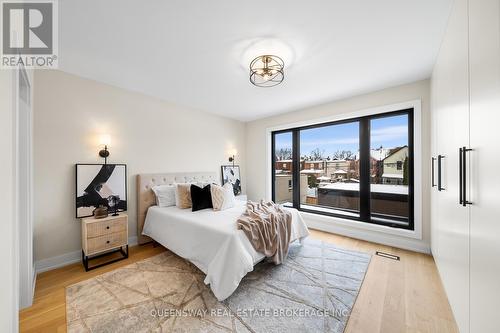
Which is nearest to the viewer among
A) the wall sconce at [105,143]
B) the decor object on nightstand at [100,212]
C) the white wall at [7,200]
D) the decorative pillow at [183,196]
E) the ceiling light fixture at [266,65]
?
the white wall at [7,200]

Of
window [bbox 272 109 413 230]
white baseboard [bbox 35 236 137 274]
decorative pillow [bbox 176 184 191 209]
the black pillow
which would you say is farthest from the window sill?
white baseboard [bbox 35 236 137 274]

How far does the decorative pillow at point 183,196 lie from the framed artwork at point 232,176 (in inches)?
55.8

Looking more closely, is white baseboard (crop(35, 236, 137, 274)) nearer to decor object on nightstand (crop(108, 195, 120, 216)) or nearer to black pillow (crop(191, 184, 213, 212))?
decor object on nightstand (crop(108, 195, 120, 216))

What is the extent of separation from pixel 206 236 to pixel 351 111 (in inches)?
126

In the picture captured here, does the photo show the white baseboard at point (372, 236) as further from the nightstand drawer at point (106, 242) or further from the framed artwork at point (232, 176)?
the nightstand drawer at point (106, 242)

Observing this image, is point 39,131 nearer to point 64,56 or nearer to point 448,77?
point 64,56

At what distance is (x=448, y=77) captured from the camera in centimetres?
171

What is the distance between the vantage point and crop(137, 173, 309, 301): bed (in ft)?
5.98

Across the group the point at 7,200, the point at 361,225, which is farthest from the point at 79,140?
the point at 361,225

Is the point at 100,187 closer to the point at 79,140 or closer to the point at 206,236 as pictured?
the point at 79,140

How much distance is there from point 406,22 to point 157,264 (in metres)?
3.77

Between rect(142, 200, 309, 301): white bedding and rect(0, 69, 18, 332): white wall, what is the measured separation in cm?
130

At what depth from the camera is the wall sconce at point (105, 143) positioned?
8.93 ft

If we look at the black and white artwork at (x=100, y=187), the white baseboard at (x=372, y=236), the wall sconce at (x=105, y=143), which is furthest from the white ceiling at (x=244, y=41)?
the white baseboard at (x=372, y=236)
